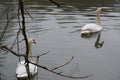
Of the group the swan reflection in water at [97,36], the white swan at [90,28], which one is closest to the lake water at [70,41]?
the swan reflection in water at [97,36]

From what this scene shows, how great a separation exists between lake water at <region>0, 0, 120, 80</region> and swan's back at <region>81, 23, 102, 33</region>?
8.1 inches

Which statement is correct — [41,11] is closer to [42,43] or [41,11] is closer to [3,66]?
[42,43]

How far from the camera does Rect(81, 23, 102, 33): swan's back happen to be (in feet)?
43.7

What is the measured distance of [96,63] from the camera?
32.5ft

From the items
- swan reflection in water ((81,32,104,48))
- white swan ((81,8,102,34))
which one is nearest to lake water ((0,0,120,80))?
swan reflection in water ((81,32,104,48))

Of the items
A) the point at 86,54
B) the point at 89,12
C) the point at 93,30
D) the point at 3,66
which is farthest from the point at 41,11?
the point at 3,66

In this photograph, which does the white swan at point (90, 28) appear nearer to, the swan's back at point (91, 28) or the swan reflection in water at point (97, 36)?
the swan's back at point (91, 28)

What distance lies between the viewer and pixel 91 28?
45.1ft

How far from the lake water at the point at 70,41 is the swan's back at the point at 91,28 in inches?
8.1

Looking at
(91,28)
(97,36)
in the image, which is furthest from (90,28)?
(97,36)

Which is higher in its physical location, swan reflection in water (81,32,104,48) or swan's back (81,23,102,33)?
swan's back (81,23,102,33)

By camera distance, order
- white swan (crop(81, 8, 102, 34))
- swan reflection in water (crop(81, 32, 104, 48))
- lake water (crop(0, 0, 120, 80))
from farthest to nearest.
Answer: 1. white swan (crop(81, 8, 102, 34))
2. swan reflection in water (crop(81, 32, 104, 48))
3. lake water (crop(0, 0, 120, 80))

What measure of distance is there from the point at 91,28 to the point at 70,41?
186 cm

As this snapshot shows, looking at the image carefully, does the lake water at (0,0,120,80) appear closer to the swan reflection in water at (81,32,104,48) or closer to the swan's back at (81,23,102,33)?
the swan reflection in water at (81,32,104,48)
